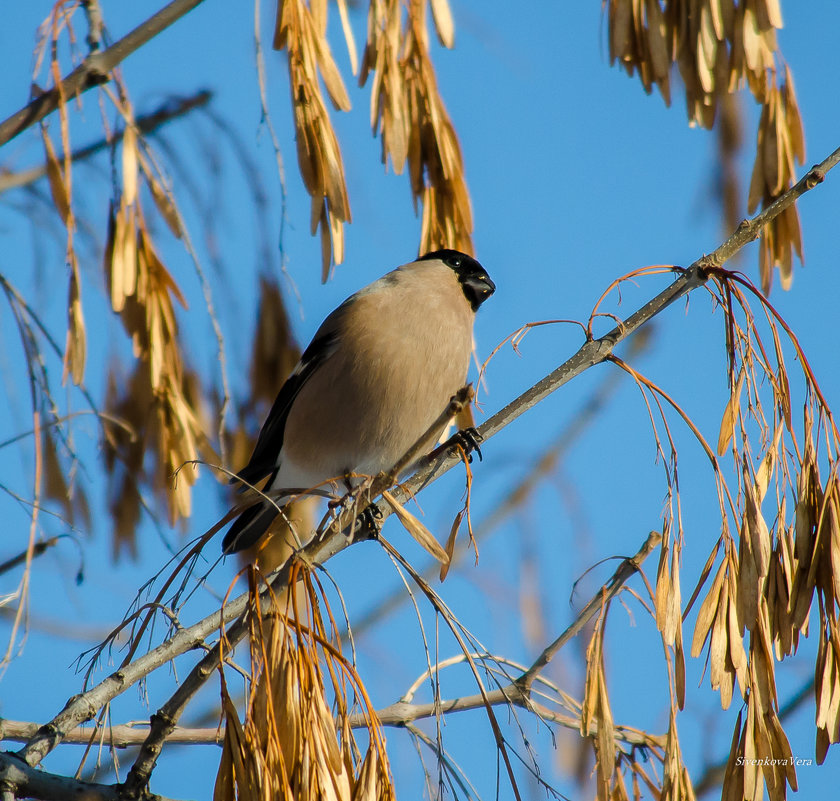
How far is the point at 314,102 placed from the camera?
175 centimetres

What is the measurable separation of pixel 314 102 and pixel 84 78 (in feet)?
1.52

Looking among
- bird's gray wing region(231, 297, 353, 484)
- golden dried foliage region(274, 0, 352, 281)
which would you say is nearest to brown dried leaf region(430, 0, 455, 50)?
golden dried foliage region(274, 0, 352, 281)

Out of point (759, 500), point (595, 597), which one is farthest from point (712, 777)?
point (759, 500)

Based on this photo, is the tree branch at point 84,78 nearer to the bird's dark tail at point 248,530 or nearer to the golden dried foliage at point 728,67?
the golden dried foliage at point 728,67

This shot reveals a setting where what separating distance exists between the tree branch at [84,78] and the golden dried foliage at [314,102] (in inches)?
8.6

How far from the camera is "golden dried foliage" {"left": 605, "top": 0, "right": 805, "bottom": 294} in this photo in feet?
5.68

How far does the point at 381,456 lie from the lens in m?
2.88

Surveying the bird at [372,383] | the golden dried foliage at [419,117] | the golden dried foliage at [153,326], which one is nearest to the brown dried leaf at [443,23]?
the golden dried foliage at [419,117]

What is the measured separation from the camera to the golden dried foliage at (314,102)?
174 cm

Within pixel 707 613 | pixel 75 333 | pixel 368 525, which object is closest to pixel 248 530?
pixel 368 525

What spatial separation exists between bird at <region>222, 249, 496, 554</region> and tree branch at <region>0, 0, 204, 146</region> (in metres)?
0.99

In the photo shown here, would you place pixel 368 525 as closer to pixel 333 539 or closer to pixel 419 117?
pixel 333 539

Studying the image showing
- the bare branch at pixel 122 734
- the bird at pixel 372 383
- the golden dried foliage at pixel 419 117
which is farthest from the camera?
the bird at pixel 372 383

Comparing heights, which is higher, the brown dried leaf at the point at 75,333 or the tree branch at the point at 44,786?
the brown dried leaf at the point at 75,333
